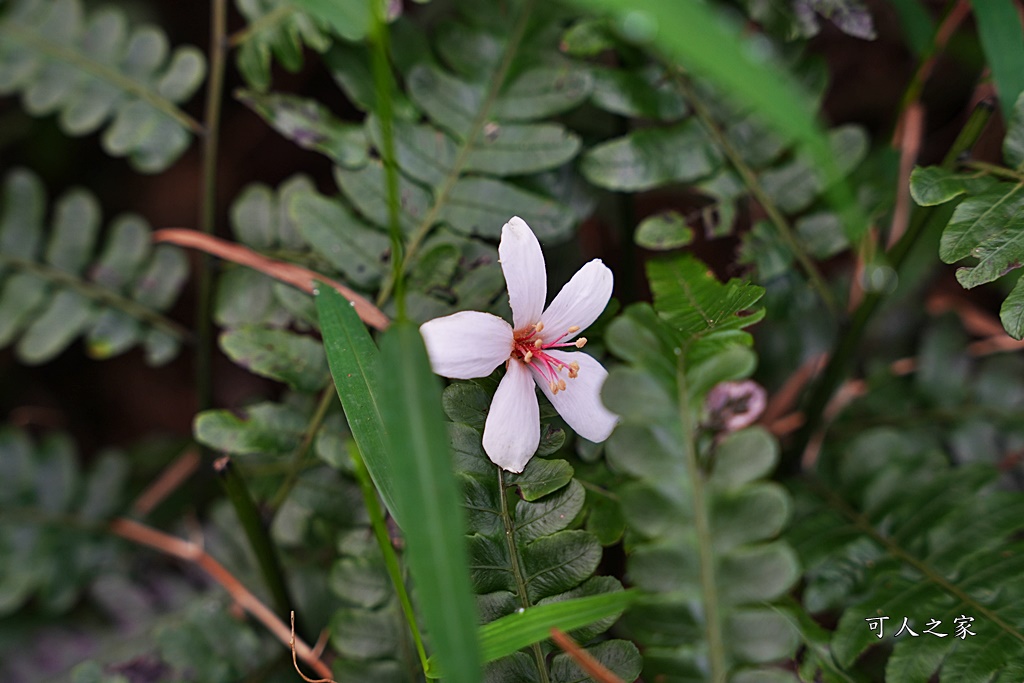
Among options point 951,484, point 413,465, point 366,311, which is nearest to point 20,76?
point 366,311

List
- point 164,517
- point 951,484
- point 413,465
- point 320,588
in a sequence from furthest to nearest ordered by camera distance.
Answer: point 164,517, point 320,588, point 951,484, point 413,465

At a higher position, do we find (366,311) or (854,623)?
(366,311)

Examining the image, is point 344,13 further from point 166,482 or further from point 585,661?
point 166,482

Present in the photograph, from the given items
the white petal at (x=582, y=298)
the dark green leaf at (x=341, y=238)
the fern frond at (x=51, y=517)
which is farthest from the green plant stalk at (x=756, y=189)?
the fern frond at (x=51, y=517)

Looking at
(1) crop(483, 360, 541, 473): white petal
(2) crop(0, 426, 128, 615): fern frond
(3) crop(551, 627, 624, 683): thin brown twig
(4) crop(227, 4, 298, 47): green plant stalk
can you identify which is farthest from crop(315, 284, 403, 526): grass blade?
(2) crop(0, 426, 128, 615): fern frond

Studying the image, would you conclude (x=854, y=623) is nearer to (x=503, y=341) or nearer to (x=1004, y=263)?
(x=1004, y=263)

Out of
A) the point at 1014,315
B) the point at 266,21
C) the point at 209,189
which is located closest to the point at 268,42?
the point at 266,21

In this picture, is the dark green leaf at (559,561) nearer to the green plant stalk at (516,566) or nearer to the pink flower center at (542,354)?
the green plant stalk at (516,566)
